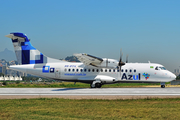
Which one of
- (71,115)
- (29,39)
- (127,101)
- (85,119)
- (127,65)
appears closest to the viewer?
(85,119)

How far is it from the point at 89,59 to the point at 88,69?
2624 millimetres

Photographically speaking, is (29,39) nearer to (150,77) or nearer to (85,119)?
(150,77)

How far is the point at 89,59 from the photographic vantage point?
92.7 feet

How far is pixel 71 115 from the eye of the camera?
11656 mm

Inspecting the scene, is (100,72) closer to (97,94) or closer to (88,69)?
(88,69)

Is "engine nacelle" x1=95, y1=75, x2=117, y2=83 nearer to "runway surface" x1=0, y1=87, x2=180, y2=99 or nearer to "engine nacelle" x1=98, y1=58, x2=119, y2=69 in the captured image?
"engine nacelle" x1=98, y1=58, x2=119, y2=69

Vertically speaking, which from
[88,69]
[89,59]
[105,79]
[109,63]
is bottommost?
[105,79]

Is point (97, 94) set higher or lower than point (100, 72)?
lower

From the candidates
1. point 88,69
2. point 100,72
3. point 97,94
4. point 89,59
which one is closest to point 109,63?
point 100,72

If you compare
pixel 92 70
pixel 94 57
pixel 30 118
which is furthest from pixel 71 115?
pixel 92 70

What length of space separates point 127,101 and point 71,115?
6.62 meters

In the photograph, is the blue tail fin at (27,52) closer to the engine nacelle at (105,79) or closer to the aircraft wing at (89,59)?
the aircraft wing at (89,59)

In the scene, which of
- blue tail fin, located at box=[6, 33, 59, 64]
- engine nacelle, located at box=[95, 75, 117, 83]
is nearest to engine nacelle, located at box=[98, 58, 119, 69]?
engine nacelle, located at box=[95, 75, 117, 83]

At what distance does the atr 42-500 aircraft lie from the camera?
29067 millimetres
